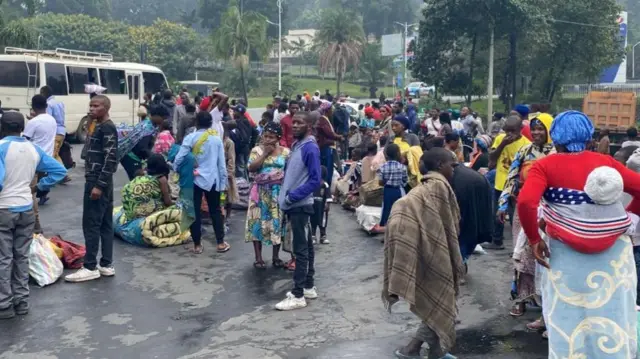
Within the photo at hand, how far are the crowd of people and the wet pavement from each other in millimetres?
264

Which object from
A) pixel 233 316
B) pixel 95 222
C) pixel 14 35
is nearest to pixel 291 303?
pixel 233 316

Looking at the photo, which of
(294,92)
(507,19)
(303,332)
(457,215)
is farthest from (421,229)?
(294,92)

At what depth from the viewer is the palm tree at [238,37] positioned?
48.6 meters

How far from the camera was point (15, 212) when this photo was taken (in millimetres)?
6574

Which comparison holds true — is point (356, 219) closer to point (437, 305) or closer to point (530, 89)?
point (437, 305)

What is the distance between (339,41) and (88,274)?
53402 mm

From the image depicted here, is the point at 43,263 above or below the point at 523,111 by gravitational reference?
below

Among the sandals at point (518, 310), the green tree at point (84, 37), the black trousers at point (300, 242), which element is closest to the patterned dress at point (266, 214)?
the black trousers at point (300, 242)

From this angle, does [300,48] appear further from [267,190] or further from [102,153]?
[102,153]

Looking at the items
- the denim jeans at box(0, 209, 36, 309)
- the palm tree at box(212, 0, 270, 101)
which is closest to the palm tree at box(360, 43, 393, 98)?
the palm tree at box(212, 0, 270, 101)

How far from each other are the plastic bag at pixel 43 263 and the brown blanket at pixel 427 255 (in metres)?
3.99

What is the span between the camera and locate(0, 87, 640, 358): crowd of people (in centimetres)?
421

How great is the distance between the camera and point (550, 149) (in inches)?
270

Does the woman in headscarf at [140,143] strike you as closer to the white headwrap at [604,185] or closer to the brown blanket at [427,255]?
the brown blanket at [427,255]
